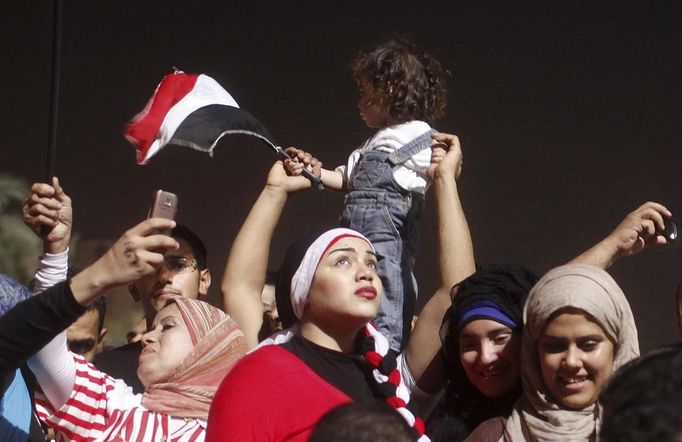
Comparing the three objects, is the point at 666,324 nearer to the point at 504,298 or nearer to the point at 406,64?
the point at 406,64

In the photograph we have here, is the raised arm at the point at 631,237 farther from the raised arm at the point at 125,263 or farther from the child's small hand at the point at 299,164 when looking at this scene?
the raised arm at the point at 125,263

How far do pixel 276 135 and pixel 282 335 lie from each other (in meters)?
3.04

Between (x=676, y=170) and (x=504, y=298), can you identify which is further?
(x=676, y=170)

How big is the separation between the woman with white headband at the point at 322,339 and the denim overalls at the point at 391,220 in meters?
0.33

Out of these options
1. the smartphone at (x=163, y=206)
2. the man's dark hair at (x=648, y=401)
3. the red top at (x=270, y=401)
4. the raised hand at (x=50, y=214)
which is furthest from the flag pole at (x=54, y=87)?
the man's dark hair at (x=648, y=401)

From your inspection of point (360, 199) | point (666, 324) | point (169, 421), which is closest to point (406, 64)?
point (360, 199)

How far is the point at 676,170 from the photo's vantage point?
229 inches

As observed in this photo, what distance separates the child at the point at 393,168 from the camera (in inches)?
162

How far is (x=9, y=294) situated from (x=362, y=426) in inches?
44.5

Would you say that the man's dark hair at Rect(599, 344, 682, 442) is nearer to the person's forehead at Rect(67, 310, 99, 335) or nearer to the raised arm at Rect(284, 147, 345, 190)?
the raised arm at Rect(284, 147, 345, 190)

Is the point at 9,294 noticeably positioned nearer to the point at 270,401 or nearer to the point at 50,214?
the point at 50,214

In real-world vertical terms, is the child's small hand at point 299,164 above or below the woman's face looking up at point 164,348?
above

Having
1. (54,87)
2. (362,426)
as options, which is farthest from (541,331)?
(54,87)

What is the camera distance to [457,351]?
3.37 meters
